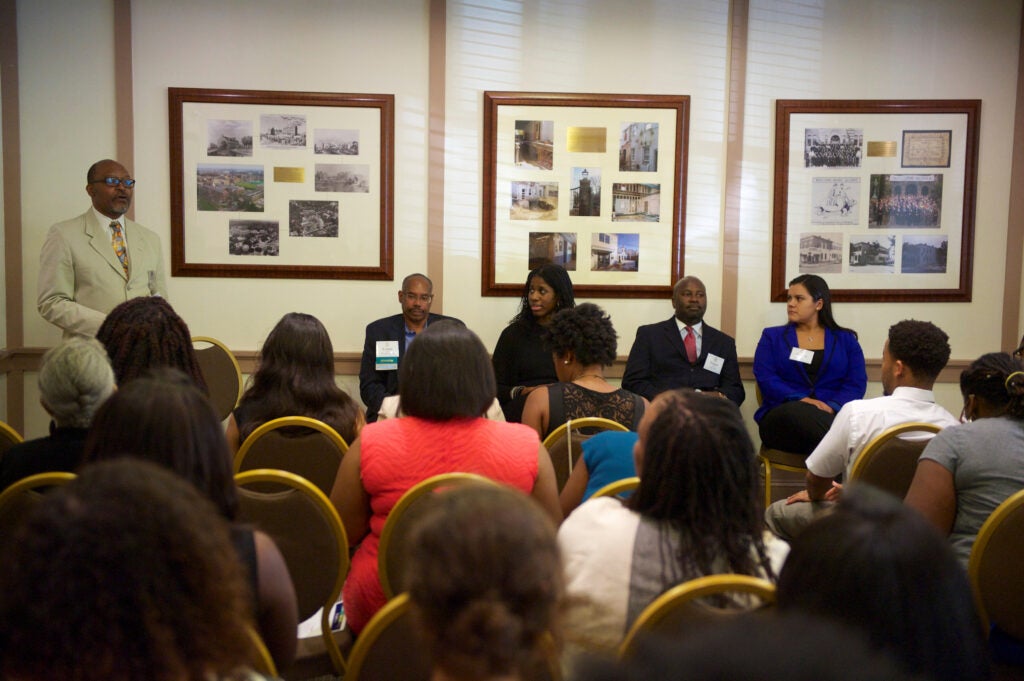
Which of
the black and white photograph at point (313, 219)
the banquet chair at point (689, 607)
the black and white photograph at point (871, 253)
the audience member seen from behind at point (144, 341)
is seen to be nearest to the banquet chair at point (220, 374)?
the black and white photograph at point (313, 219)

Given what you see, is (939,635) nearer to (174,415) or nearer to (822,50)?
(174,415)

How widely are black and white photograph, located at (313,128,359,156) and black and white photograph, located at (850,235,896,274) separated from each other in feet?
11.6

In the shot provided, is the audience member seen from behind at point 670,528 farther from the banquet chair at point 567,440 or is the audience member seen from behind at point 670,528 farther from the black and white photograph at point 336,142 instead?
the black and white photograph at point 336,142

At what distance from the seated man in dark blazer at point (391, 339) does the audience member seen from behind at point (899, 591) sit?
419 cm

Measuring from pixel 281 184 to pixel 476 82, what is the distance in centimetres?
150

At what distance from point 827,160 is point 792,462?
7.23 feet

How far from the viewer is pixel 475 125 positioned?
5535mm

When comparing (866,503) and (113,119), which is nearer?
(866,503)

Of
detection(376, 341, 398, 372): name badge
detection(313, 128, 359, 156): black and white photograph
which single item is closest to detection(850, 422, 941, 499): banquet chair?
detection(376, 341, 398, 372): name badge

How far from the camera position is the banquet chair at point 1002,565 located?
2.05 meters

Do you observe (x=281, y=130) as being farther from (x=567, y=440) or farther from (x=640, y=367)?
(x=567, y=440)

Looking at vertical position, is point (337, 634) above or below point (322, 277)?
below

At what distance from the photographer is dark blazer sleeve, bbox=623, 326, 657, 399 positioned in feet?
17.2

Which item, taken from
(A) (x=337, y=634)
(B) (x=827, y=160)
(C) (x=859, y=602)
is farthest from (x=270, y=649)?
(B) (x=827, y=160)
